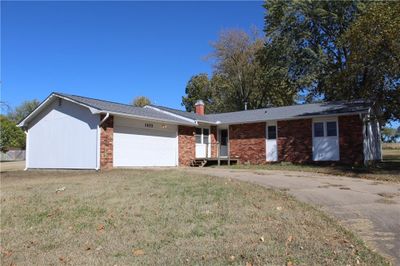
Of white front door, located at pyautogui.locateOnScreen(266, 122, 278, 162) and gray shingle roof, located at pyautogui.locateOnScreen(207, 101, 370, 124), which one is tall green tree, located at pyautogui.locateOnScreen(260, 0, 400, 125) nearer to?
gray shingle roof, located at pyautogui.locateOnScreen(207, 101, 370, 124)

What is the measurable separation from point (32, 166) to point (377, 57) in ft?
56.8

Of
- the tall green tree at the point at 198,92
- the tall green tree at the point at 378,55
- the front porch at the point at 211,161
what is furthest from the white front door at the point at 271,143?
the tall green tree at the point at 198,92

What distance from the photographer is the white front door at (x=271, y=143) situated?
70.5ft

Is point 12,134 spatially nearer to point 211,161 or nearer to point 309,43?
point 211,161

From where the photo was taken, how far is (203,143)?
2391cm

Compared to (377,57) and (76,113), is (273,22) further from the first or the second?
(76,113)

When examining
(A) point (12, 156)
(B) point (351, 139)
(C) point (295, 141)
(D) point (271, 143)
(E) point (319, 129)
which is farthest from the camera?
(A) point (12, 156)

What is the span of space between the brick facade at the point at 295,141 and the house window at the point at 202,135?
5.01 m

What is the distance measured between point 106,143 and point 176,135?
5.54m

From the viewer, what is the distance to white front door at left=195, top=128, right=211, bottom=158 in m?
23.4

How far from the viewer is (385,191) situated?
9.89 meters

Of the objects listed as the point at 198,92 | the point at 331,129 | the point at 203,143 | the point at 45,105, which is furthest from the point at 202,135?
the point at 198,92

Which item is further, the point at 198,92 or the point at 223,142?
the point at 198,92

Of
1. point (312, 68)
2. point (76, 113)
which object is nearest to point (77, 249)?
point (76, 113)
